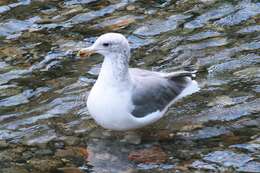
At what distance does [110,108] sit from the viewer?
8477mm

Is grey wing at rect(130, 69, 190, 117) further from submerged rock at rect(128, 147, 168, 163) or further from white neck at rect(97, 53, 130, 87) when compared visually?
submerged rock at rect(128, 147, 168, 163)

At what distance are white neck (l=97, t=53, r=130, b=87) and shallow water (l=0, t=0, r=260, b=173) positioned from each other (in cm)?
76

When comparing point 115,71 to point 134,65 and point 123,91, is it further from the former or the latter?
point 134,65

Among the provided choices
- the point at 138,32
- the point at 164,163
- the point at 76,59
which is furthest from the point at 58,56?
the point at 164,163

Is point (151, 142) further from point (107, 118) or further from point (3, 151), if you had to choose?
point (3, 151)

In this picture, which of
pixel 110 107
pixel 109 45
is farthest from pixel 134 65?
pixel 110 107

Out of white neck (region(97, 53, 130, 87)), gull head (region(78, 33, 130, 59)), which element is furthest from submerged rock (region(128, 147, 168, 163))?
gull head (region(78, 33, 130, 59))

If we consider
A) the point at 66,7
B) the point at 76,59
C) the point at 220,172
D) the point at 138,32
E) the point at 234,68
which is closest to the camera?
the point at 220,172

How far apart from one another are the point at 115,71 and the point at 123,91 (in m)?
0.25

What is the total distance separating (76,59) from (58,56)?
0.28 metres

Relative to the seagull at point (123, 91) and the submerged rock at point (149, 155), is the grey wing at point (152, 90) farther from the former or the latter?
the submerged rock at point (149, 155)

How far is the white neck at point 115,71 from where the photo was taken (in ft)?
28.6

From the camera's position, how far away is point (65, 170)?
8352 mm

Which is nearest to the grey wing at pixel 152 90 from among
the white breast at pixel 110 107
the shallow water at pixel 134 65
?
the white breast at pixel 110 107
